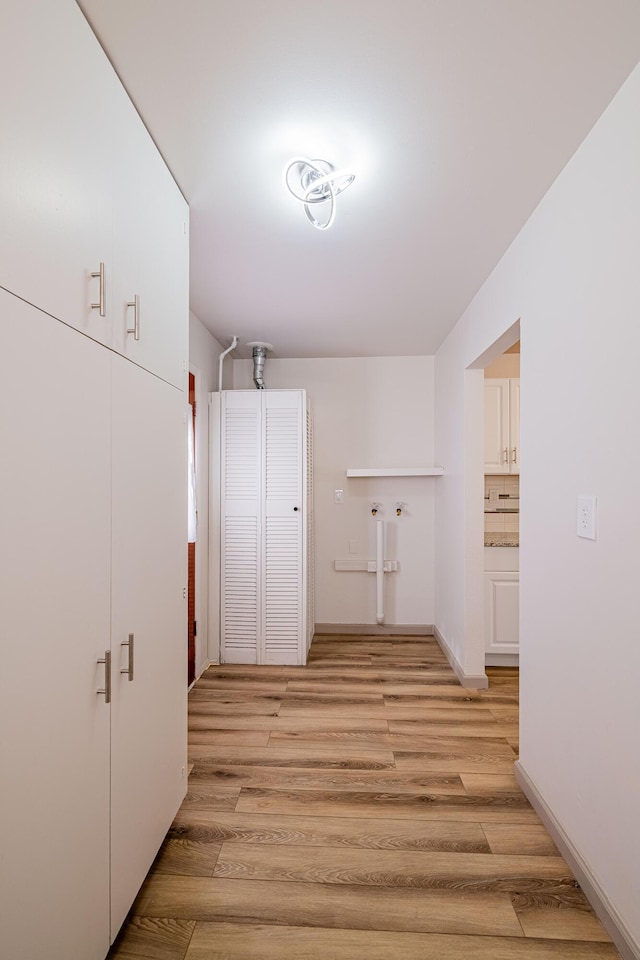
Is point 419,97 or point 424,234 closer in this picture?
point 419,97

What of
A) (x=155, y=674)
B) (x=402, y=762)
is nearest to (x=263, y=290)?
(x=155, y=674)

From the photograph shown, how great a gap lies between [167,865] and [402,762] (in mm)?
1176

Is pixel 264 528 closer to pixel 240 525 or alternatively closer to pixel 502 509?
pixel 240 525

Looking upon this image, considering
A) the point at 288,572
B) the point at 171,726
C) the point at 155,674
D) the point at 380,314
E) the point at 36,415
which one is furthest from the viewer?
the point at 288,572

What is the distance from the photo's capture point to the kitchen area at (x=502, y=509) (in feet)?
12.6

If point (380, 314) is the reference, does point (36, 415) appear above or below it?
below

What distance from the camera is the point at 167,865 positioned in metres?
1.84

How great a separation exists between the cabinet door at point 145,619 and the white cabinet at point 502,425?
9.59 ft

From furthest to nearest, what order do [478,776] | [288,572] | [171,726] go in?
[288,572] → [478,776] → [171,726]

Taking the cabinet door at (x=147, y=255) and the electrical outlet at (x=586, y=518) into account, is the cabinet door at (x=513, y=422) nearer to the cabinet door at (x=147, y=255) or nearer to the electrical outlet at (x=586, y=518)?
the electrical outlet at (x=586, y=518)

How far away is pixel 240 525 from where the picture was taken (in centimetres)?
405

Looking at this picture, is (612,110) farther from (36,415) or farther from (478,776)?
(478,776)

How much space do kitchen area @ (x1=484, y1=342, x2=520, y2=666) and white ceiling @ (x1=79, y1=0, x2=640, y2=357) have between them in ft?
5.42

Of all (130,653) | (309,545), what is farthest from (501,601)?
(130,653)
